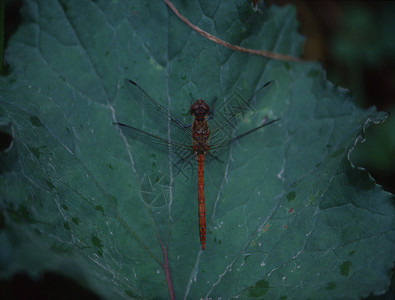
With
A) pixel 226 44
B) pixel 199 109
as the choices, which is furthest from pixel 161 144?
pixel 226 44

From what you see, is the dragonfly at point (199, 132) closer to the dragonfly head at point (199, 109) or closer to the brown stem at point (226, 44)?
the dragonfly head at point (199, 109)

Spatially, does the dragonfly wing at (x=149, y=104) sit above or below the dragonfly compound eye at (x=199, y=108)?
below

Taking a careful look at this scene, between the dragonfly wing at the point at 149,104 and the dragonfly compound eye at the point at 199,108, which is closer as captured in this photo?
the dragonfly wing at the point at 149,104

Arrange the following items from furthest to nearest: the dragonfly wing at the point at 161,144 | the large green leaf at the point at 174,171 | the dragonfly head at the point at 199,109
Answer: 1. the dragonfly head at the point at 199,109
2. the dragonfly wing at the point at 161,144
3. the large green leaf at the point at 174,171

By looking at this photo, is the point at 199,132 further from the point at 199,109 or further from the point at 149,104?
the point at 149,104

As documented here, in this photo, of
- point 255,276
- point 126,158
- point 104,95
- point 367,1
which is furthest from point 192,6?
point 367,1

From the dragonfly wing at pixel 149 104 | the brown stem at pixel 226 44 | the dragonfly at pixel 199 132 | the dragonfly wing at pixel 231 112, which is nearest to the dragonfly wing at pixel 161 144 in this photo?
the dragonfly at pixel 199 132
